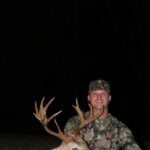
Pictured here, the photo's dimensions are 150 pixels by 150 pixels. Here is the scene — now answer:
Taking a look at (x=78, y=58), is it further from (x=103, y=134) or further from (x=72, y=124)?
(x=72, y=124)

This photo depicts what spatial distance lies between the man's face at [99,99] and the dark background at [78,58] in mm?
16518

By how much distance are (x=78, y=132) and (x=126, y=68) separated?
18.9 metres

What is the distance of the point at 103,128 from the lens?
659 cm

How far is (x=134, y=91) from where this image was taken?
24.3 meters

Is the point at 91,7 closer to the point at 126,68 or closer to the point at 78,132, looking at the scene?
the point at 126,68

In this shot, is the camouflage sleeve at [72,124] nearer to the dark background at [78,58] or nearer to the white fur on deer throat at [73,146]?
the white fur on deer throat at [73,146]

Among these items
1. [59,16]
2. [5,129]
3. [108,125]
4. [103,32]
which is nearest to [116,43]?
[103,32]

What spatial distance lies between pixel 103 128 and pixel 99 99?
13.9 inches

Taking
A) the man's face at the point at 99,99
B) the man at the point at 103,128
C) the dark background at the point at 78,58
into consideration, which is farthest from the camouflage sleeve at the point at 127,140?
the dark background at the point at 78,58

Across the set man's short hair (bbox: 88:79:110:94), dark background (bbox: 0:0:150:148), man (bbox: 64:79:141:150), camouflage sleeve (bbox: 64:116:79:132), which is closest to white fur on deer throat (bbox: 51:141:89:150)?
camouflage sleeve (bbox: 64:116:79:132)

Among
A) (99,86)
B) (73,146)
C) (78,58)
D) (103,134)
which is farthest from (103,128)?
(78,58)

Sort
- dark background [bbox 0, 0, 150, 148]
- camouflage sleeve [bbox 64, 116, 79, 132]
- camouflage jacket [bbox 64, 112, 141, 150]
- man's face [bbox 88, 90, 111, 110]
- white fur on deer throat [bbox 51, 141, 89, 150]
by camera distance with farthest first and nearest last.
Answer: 1. dark background [bbox 0, 0, 150, 148]
2. camouflage jacket [bbox 64, 112, 141, 150]
3. man's face [bbox 88, 90, 111, 110]
4. camouflage sleeve [bbox 64, 116, 79, 132]
5. white fur on deer throat [bbox 51, 141, 89, 150]

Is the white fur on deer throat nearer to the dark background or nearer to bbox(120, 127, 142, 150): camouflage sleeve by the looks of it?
bbox(120, 127, 142, 150): camouflage sleeve

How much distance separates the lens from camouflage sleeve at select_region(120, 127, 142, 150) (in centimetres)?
628
